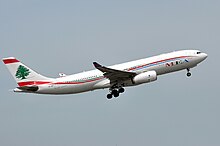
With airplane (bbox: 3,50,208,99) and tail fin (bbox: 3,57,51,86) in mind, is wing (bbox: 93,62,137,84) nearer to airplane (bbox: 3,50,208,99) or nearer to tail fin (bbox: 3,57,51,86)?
airplane (bbox: 3,50,208,99)

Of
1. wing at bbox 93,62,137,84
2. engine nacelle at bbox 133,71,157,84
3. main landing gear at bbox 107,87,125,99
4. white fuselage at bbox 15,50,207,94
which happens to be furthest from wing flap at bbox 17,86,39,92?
engine nacelle at bbox 133,71,157,84

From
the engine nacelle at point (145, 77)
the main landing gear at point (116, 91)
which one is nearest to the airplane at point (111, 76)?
the engine nacelle at point (145, 77)

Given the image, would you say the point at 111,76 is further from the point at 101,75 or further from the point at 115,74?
the point at 101,75

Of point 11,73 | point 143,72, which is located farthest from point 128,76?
point 11,73

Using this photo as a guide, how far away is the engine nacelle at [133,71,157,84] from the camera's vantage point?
65.2 meters

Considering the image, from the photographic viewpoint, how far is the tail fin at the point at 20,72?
2682 inches

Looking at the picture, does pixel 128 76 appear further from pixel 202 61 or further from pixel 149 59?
pixel 202 61

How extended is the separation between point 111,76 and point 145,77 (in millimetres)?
4924

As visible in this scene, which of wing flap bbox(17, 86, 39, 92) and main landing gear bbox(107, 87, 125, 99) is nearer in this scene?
wing flap bbox(17, 86, 39, 92)

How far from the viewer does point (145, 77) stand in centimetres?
6556

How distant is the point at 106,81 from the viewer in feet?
222

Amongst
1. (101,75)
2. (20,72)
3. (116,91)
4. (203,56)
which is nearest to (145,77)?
(116,91)

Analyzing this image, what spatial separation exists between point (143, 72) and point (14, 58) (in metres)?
19.8

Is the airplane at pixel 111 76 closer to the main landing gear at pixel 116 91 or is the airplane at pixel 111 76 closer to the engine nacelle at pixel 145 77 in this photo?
the engine nacelle at pixel 145 77
